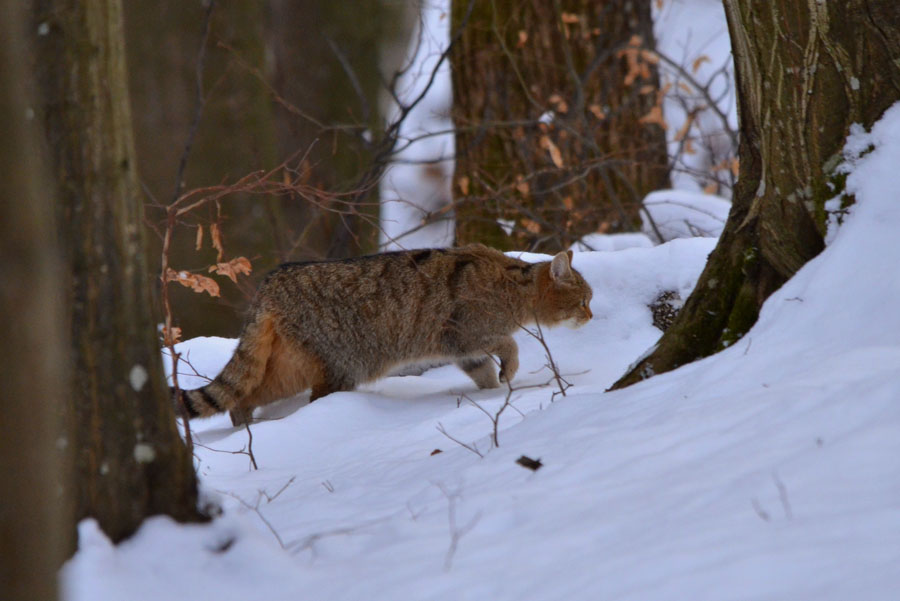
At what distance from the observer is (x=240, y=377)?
579cm

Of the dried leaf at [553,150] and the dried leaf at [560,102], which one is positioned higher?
the dried leaf at [560,102]

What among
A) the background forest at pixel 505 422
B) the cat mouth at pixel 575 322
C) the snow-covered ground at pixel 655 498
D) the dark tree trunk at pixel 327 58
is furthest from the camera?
the dark tree trunk at pixel 327 58

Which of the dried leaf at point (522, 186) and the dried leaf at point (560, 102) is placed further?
the dried leaf at point (560, 102)

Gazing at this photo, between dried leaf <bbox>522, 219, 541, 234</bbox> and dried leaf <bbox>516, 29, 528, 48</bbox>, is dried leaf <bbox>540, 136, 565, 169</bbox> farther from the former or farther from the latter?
dried leaf <bbox>516, 29, 528, 48</bbox>

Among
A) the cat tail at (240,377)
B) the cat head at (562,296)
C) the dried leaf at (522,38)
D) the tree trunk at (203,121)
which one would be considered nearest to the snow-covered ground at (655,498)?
the cat tail at (240,377)

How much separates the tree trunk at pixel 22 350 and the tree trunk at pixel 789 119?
9.22 feet

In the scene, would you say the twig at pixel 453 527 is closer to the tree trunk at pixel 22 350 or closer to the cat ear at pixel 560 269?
the tree trunk at pixel 22 350

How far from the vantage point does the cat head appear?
628 cm

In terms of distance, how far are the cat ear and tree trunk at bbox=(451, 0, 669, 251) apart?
241 centimetres

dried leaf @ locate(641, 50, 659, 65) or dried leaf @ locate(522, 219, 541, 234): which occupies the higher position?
dried leaf @ locate(641, 50, 659, 65)

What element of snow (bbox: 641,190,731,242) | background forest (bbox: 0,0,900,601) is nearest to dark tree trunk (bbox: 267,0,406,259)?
snow (bbox: 641,190,731,242)

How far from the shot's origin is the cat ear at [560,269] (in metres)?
6.18

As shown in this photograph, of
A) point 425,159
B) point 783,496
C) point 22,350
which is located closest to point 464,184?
point 425,159

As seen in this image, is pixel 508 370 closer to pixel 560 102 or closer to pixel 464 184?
pixel 464 184
